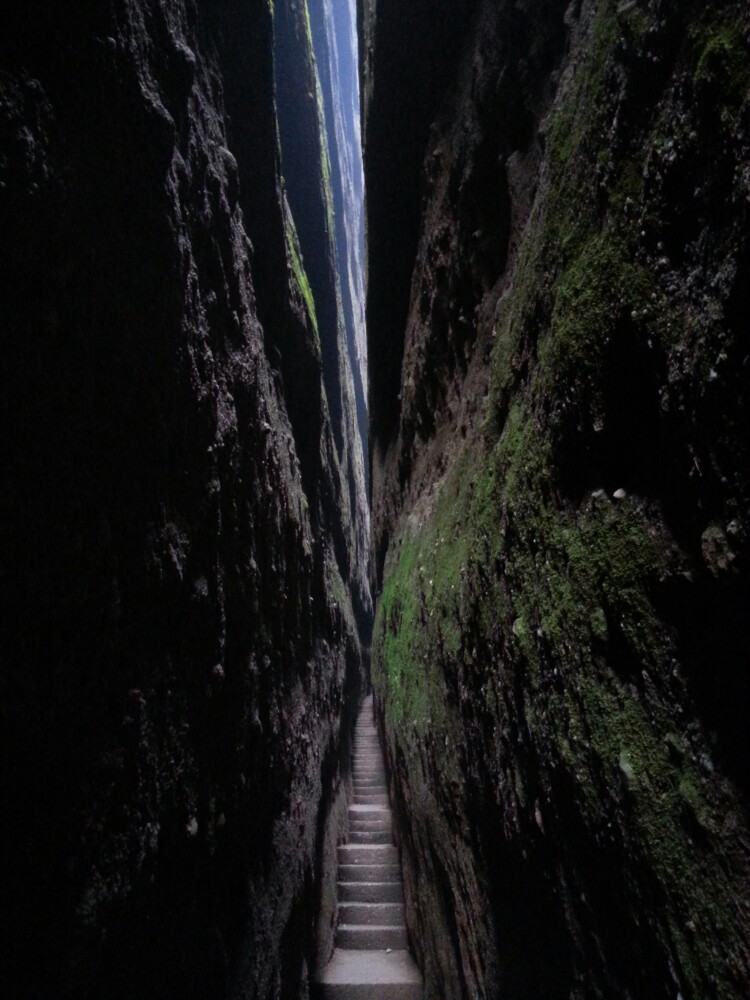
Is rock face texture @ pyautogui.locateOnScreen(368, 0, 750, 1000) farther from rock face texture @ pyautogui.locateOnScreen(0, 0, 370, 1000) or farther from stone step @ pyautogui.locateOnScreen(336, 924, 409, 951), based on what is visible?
stone step @ pyautogui.locateOnScreen(336, 924, 409, 951)

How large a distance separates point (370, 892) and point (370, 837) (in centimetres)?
115

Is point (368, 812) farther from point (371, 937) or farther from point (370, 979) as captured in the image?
point (370, 979)

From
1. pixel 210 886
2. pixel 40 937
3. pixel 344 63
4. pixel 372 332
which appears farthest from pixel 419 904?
pixel 344 63

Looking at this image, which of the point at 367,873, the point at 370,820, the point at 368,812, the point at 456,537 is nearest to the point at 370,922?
the point at 367,873

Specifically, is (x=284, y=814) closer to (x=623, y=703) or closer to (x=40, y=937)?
(x=40, y=937)

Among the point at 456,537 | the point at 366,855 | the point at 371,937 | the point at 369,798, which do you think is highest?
the point at 456,537

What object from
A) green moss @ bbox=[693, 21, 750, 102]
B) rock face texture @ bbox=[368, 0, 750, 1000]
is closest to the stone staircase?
rock face texture @ bbox=[368, 0, 750, 1000]

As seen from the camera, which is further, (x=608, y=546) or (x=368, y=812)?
(x=368, y=812)

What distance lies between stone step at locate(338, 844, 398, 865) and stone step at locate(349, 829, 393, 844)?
40 cm

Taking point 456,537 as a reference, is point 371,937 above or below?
below

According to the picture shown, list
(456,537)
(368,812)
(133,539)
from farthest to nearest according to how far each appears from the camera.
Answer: (368,812) → (456,537) → (133,539)

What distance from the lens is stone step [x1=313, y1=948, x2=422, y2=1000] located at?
497cm

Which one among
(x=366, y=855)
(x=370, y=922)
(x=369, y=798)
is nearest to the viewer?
(x=370, y=922)

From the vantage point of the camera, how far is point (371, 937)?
5.95 m
